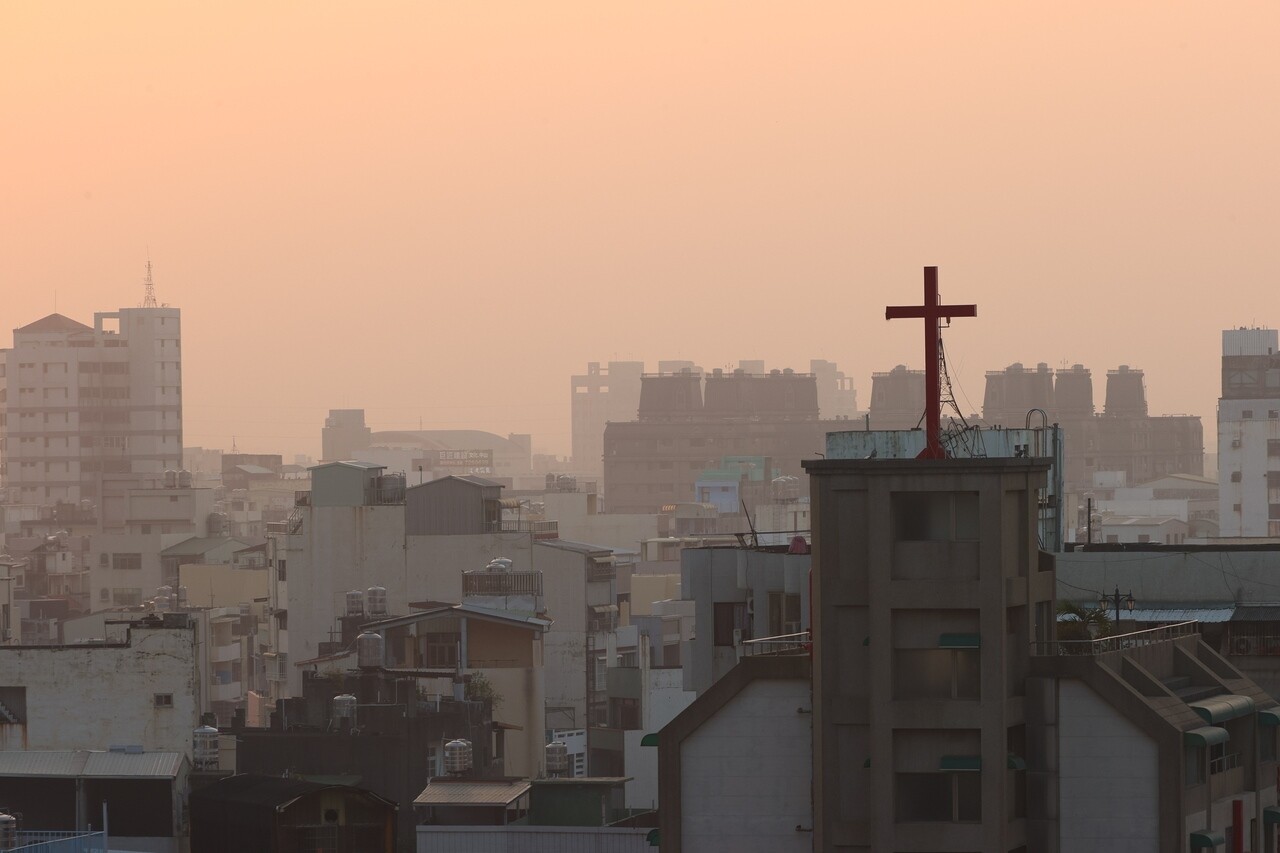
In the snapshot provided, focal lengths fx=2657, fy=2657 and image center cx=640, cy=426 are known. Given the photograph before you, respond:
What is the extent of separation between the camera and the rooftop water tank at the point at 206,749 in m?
49.3

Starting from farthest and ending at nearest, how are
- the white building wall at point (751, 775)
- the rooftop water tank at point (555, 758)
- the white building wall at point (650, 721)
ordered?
the white building wall at point (650, 721) → the rooftop water tank at point (555, 758) → the white building wall at point (751, 775)

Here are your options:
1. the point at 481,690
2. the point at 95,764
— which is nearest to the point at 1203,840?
the point at 95,764

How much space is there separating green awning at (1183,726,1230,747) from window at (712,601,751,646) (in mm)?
12931

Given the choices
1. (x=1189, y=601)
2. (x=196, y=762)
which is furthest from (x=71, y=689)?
(x=1189, y=601)

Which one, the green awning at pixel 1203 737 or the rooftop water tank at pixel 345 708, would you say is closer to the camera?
the green awning at pixel 1203 737

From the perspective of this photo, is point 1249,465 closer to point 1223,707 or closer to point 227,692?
point 227,692

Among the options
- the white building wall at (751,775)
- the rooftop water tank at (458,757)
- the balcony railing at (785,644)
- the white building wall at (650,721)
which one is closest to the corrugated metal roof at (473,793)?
the rooftop water tank at (458,757)

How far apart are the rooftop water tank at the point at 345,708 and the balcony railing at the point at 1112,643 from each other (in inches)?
852

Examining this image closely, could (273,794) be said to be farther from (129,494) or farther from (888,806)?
(129,494)

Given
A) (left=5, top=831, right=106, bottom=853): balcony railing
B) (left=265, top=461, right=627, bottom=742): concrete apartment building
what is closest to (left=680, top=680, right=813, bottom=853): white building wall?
(left=5, top=831, right=106, bottom=853): balcony railing

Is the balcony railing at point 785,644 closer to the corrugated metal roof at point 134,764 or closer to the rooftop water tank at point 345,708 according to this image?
the corrugated metal roof at point 134,764

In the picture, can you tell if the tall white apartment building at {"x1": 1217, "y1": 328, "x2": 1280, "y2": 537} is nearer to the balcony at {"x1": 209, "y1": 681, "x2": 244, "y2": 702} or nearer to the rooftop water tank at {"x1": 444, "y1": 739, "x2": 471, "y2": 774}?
the balcony at {"x1": 209, "y1": 681, "x2": 244, "y2": 702}

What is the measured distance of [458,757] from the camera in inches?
1887

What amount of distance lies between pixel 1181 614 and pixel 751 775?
1124cm
